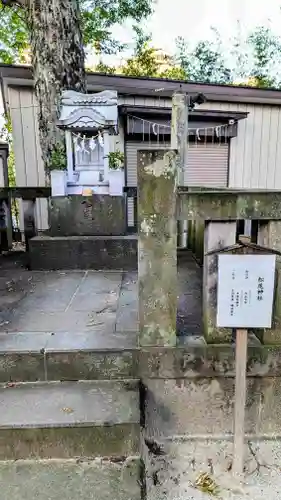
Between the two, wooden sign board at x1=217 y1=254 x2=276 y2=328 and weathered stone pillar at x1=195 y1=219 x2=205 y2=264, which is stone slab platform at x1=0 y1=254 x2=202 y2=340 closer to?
weathered stone pillar at x1=195 y1=219 x2=205 y2=264

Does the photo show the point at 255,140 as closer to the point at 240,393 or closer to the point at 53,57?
the point at 53,57

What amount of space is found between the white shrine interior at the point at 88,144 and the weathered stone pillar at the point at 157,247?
2.59 metres

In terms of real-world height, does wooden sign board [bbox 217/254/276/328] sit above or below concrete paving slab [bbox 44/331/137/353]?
above

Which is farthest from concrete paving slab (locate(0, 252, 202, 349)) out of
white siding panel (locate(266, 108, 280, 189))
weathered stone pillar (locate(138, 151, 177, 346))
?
white siding panel (locate(266, 108, 280, 189))

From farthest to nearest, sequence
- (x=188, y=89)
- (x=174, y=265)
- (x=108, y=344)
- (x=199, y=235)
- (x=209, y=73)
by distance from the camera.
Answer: (x=209, y=73) < (x=188, y=89) < (x=199, y=235) < (x=108, y=344) < (x=174, y=265)

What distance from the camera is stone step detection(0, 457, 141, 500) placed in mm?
1616

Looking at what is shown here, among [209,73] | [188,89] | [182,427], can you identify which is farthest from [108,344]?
[209,73]

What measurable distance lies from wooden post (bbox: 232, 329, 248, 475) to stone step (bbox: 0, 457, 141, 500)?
0.57 metres

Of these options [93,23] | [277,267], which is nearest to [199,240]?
[277,267]

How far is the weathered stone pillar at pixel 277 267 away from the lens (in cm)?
201

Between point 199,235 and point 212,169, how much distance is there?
13.8 feet

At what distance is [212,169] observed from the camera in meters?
7.96

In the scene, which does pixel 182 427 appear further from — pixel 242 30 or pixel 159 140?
pixel 242 30

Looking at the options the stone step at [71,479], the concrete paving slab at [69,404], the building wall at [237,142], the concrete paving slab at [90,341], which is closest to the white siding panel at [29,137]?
the building wall at [237,142]
